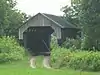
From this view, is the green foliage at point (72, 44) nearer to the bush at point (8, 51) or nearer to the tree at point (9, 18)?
the bush at point (8, 51)

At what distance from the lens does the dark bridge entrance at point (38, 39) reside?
1808 inches

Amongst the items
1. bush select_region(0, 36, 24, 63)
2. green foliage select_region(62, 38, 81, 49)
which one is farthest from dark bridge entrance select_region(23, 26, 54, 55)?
bush select_region(0, 36, 24, 63)

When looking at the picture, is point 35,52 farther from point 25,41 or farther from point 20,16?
point 20,16

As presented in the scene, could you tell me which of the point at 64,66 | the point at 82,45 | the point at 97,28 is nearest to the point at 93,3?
the point at 97,28

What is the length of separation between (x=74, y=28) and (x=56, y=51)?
1666 cm

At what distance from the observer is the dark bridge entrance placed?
45925 mm

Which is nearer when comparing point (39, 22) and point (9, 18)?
point (39, 22)

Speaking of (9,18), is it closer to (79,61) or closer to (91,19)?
(91,19)

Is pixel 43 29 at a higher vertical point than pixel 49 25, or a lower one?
lower

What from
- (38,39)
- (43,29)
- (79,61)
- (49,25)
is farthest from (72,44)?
(79,61)

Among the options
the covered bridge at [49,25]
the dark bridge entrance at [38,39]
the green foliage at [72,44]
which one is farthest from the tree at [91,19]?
the dark bridge entrance at [38,39]

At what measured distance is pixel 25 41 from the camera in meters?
44.6

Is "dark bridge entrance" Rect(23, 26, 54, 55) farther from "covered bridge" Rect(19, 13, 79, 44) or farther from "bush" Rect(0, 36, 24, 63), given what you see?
"bush" Rect(0, 36, 24, 63)

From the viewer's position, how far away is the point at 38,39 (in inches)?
1874
